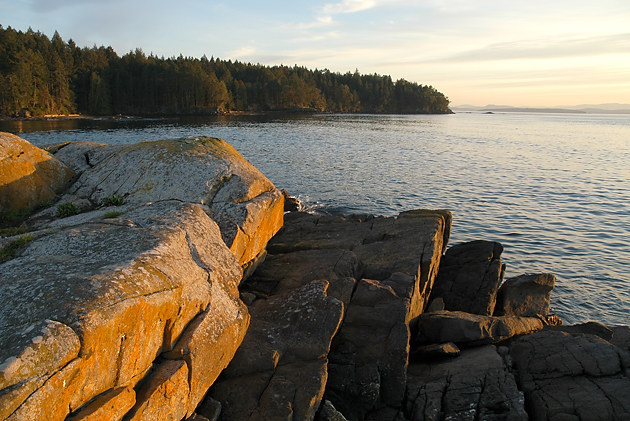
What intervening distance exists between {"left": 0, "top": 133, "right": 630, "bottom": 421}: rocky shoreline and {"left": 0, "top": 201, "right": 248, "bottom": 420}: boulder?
0.08 feet

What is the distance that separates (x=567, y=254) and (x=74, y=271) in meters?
21.6

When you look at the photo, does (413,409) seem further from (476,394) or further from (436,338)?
(436,338)

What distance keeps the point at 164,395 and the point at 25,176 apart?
12.0 metres

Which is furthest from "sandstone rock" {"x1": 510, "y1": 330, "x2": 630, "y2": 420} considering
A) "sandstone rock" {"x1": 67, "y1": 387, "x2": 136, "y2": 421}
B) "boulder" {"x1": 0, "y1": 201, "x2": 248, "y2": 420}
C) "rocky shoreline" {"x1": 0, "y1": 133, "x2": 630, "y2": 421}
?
"sandstone rock" {"x1": 67, "y1": 387, "x2": 136, "y2": 421}

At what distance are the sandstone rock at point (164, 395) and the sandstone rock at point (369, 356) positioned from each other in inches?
131

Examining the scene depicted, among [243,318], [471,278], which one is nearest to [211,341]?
[243,318]

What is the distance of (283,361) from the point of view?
8.79 meters

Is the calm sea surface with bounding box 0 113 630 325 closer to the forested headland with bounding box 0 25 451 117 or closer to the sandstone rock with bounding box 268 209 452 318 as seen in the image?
the sandstone rock with bounding box 268 209 452 318

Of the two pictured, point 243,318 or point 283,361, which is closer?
point 283,361

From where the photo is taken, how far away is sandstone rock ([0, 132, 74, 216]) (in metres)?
14.2

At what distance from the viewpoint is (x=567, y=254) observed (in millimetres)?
20781

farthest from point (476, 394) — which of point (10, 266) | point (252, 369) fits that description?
point (10, 266)

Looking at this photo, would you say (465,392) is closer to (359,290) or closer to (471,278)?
(359,290)

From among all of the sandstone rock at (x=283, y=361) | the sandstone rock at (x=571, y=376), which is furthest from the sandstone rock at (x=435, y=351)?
the sandstone rock at (x=283, y=361)
